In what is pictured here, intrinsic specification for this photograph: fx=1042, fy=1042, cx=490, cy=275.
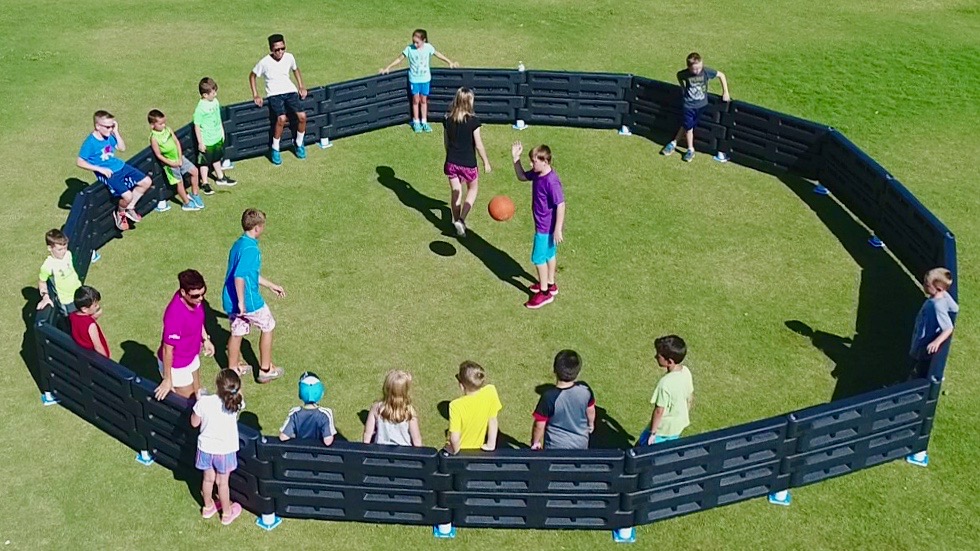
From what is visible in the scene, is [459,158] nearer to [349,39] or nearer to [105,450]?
[105,450]

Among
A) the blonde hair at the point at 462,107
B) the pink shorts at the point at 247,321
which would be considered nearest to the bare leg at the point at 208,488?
the pink shorts at the point at 247,321

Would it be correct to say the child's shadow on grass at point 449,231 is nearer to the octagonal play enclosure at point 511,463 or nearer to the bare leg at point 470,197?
the bare leg at point 470,197

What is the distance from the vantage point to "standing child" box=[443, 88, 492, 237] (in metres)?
13.7

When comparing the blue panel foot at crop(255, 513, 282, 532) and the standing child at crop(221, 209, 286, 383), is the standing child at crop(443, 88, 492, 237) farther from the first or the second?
the blue panel foot at crop(255, 513, 282, 532)

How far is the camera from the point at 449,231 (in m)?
14.9

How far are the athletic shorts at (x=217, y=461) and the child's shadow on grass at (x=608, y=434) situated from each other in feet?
12.1

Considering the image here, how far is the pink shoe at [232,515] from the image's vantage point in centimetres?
966

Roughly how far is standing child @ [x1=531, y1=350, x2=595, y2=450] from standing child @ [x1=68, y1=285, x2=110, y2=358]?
441cm

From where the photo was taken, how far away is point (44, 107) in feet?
62.3

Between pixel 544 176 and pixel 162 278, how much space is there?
5273 millimetres

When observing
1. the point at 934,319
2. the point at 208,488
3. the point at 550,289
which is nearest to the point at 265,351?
the point at 208,488

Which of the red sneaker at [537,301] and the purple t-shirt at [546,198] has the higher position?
the purple t-shirt at [546,198]

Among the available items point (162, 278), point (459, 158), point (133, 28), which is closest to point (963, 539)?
point (459, 158)

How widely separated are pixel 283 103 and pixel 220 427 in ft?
27.9
